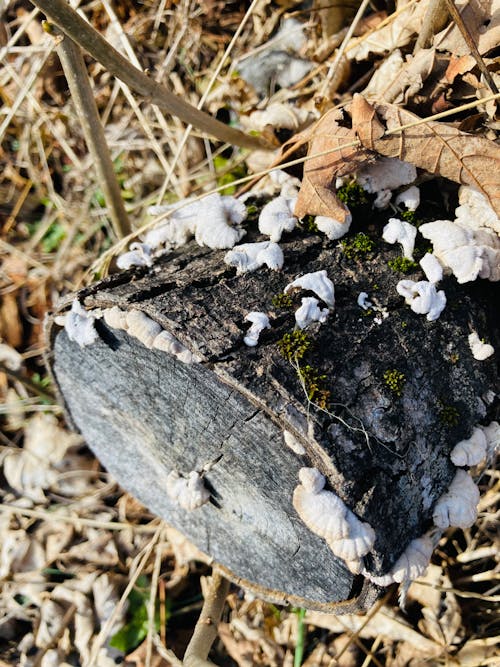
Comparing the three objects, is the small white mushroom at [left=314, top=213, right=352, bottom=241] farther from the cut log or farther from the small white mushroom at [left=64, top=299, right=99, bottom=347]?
the small white mushroom at [left=64, top=299, right=99, bottom=347]

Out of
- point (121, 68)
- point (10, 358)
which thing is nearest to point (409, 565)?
point (121, 68)

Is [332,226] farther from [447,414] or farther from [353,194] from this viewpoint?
[447,414]

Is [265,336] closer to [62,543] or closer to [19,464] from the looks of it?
[62,543]

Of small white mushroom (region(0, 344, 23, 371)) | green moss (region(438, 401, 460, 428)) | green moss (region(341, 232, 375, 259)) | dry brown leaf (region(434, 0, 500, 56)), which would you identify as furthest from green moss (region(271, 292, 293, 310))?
small white mushroom (region(0, 344, 23, 371))

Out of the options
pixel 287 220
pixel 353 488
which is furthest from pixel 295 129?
pixel 353 488

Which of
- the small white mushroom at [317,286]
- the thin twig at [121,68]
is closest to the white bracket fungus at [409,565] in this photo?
the small white mushroom at [317,286]
